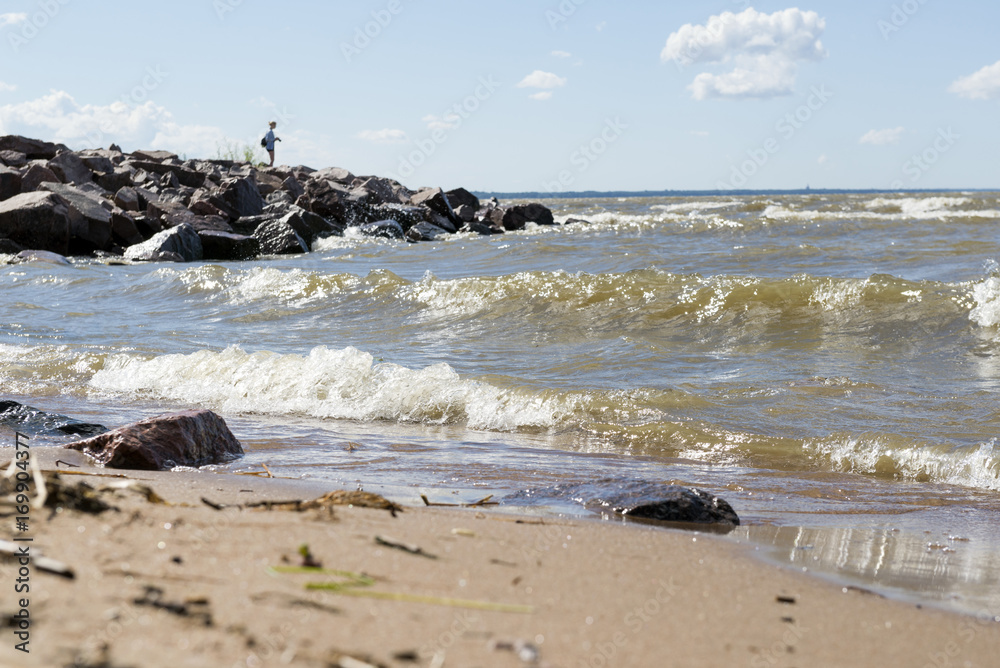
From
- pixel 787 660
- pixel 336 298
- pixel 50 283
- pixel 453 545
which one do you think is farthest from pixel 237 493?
pixel 50 283

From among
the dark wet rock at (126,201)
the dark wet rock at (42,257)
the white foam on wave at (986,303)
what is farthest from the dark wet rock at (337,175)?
the white foam on wave at (986,303)

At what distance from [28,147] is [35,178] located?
16.2ft

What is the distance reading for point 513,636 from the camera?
1622mm

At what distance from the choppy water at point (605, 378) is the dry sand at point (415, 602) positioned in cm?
63

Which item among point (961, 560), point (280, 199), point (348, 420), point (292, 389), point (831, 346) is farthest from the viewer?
point (280, 199)

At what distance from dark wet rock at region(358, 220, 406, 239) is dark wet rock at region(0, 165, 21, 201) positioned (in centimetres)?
655

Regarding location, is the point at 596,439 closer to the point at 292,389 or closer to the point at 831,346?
the point at 292,389

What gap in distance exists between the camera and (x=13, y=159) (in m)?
18.7

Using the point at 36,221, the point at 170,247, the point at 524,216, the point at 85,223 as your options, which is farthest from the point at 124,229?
the point at 524,216

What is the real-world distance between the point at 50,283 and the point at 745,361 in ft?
31.0

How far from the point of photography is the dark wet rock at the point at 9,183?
15.8 metres

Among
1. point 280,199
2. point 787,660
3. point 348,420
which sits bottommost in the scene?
point 348,420

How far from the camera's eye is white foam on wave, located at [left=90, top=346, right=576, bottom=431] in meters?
5.43

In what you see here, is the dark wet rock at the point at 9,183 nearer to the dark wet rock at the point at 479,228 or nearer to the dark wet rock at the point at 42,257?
the dark wet rock at the point at 42,257
